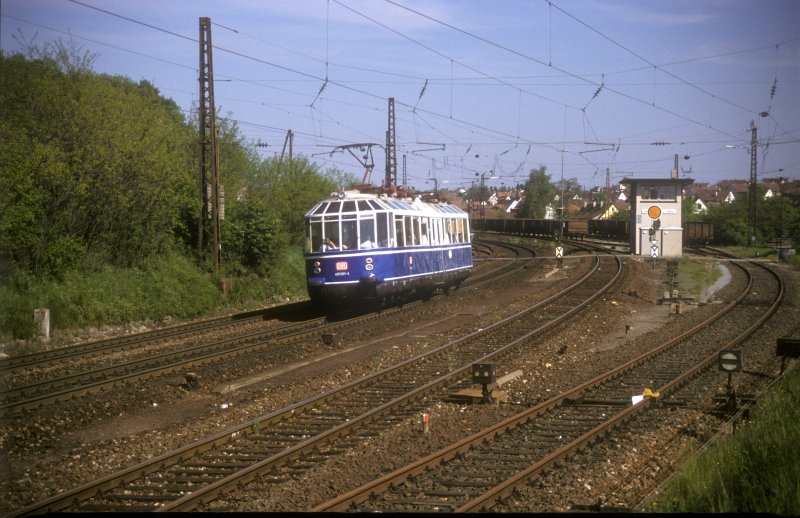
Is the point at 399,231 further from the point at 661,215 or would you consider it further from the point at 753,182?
the point at 753,182

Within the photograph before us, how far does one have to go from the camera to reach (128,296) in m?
20.9

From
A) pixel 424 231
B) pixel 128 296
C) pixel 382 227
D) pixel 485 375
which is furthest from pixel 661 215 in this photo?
pixel 485 375

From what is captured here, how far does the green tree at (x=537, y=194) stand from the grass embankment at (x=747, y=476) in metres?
93.1

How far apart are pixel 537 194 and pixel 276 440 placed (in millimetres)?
98836

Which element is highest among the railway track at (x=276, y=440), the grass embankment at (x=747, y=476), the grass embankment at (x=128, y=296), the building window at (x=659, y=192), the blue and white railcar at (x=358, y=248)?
the building window at (x=659, y=192)

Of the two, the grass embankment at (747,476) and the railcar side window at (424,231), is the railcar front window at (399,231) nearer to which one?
the railcar side window at (424,231)

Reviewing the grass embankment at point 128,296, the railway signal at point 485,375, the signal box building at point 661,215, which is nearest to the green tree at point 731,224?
the signal box building at point 661,215

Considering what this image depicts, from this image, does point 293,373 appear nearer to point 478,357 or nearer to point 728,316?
point 478,357

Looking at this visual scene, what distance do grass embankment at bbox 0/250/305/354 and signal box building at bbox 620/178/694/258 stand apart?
23961 millimetres

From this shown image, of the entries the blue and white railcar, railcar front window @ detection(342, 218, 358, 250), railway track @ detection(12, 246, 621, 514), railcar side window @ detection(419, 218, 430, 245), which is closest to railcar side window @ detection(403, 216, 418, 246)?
the blue and white railcar

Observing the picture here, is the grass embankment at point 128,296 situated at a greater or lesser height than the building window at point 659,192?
lesser

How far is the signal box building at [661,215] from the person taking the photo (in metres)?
43.0

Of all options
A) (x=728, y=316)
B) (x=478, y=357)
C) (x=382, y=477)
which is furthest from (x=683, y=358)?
(x=382, y=477)

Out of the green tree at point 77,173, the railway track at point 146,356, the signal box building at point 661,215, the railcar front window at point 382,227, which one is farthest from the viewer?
the signal box building at point 661,215
